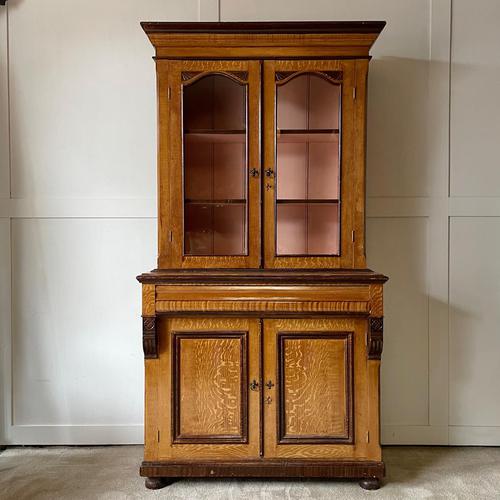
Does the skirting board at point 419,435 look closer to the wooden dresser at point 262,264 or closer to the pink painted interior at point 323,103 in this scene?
the wooden dresser at point 262,264

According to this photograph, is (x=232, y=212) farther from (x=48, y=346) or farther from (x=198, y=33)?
(x=48, y=346)

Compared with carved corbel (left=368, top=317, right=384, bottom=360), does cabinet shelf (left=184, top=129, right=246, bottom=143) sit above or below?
above

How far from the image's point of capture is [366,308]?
1978 millimetres

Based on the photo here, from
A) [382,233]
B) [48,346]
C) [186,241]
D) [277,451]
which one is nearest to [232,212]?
[186,241]

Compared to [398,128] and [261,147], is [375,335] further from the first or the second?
[398,128]

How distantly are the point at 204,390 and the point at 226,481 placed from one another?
1.42 ft

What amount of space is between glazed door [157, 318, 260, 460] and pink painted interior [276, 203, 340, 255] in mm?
452

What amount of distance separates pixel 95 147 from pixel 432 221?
5.72 feet

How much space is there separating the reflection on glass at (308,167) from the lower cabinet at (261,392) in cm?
35

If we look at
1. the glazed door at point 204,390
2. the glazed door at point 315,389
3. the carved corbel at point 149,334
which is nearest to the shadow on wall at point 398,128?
the glazed door at point 315,389

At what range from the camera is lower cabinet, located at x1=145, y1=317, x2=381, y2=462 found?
2014 mm

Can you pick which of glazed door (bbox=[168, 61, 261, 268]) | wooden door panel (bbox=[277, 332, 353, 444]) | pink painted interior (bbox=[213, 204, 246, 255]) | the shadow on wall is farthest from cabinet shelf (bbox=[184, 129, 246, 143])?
wooden door panel (bbox=[277, 332, 353, 444])

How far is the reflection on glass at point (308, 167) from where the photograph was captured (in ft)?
6.86

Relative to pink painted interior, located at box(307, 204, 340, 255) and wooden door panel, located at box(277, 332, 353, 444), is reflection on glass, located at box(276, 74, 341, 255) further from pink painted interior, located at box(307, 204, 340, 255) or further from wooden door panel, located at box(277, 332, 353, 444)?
wooden door panel, located at box(277, 332, 353, 444)
